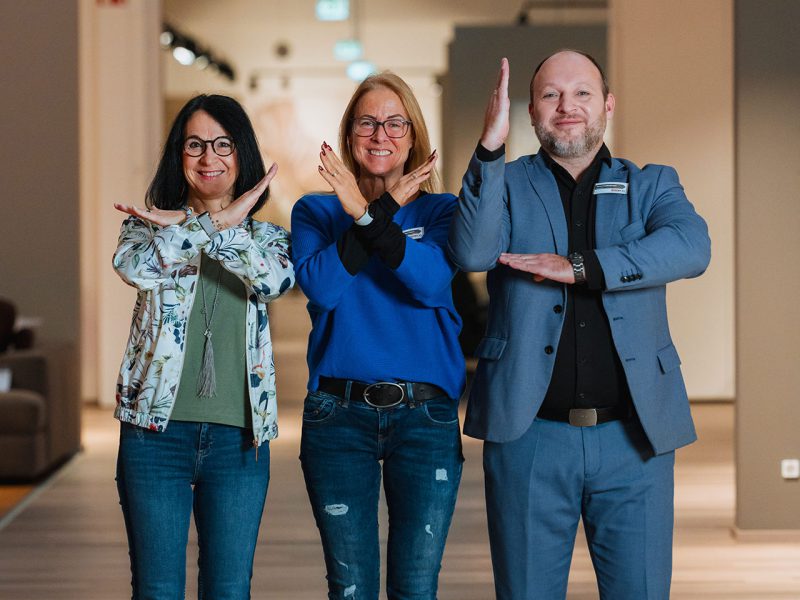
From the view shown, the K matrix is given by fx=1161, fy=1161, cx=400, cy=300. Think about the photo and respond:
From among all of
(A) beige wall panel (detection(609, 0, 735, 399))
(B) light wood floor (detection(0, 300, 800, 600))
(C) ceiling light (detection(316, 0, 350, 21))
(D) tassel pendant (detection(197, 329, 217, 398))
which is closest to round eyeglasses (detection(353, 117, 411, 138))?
(D) tassel pendant (detection(197, 329, 217, 398))

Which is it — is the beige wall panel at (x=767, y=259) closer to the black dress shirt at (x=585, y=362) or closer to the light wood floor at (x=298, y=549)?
the light wood floor at (x=298, y=549)

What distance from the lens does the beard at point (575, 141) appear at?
2.64m

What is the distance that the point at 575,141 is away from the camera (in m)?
2.65

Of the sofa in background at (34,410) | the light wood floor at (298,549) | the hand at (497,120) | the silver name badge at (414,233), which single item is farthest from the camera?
the sofa in background at (34,410)

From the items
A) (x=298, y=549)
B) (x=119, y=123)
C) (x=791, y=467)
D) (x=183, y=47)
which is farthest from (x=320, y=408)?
(x=183, y=47)

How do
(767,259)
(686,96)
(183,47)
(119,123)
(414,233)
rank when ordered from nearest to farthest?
(414,233), (767,259), (119,123), (686,96), (183,47)

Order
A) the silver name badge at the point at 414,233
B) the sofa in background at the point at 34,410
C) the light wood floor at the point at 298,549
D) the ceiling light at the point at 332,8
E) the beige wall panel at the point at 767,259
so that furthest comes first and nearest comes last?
the ceiling light at the point at 332,8, the sofa in background at the point at 34,410, the beige wall panel at the point at 767,259, the light wood floor at the point at 298,549, the silver name badge at the point at 414,233

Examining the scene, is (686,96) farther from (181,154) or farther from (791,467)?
(181,154)

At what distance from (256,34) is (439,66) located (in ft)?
10.2

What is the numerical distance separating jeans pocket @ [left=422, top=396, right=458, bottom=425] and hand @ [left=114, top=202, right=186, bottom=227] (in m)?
0.73

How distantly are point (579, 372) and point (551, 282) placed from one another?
21 cm

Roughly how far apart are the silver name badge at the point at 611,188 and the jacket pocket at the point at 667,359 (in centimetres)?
38

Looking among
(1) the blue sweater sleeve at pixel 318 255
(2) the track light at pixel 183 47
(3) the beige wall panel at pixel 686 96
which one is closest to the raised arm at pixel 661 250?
(1) the blue sweater sleeve at pixel 318 255

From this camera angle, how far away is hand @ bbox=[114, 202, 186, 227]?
8.87 ft
